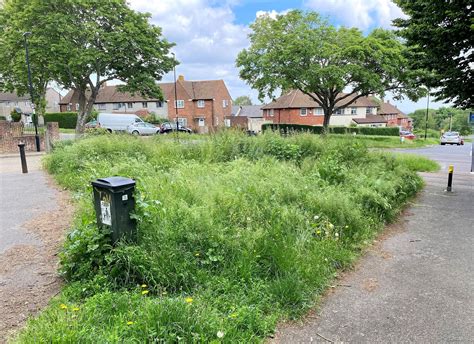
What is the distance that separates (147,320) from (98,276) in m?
0.98

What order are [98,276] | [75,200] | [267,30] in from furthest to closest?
[267,30] → [75,200] → [98,276]

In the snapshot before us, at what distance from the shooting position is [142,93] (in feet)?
88.4

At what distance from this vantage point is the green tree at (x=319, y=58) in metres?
24.8

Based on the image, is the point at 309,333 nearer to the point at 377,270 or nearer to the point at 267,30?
the point at 377,270

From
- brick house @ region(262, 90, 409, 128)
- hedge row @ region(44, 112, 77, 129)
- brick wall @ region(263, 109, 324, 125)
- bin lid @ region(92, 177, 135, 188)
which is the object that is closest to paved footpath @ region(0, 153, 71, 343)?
bin lid @ region(92, 177, 135, 188)

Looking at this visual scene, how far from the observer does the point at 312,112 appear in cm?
5288

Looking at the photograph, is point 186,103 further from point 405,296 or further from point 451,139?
point 405,296

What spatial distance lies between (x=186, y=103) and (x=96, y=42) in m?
29.1

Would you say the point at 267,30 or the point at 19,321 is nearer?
the point at 19,321

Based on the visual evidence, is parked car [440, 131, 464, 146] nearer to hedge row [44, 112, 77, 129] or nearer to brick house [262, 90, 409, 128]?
brick house [262, 90, 409, 128]

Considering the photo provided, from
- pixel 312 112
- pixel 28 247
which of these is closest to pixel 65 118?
pixel 312 112

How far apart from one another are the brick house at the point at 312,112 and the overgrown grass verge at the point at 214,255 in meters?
43.8

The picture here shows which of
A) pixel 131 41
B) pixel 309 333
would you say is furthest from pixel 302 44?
pixel 309 333

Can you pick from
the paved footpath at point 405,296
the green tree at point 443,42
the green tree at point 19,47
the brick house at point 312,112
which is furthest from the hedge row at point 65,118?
the paved footpath at point 405,296
